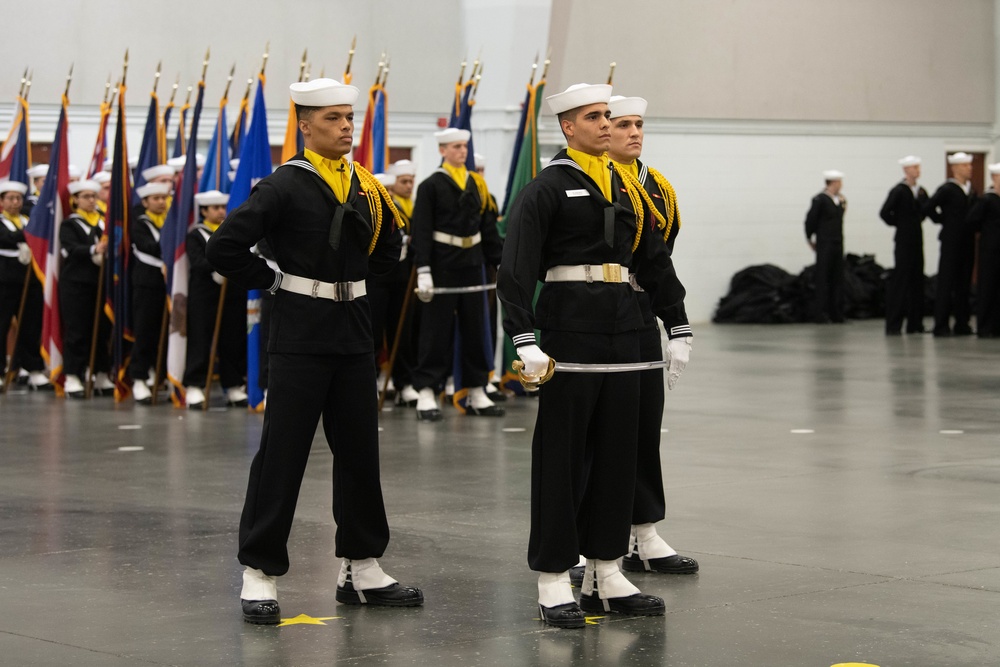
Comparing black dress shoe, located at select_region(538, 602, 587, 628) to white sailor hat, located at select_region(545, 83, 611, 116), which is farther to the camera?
white sailor hat, located at select_region(545, 83, 611, 116)

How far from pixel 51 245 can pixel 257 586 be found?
9077 millimetres

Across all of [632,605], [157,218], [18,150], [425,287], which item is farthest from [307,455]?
[18,150]

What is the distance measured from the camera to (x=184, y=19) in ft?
62.5

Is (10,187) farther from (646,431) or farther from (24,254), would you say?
(646,431)

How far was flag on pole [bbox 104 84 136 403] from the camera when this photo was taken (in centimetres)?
1305

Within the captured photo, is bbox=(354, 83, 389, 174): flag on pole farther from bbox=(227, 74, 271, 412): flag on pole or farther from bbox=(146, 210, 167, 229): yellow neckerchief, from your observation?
bbox=(146, 210, 167, 229): yellow neckerchief

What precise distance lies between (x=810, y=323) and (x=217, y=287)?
1073 centimetres

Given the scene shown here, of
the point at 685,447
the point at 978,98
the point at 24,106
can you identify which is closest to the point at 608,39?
the point at 978,98

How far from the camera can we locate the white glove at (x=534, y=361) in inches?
197

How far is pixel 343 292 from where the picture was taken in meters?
5.45

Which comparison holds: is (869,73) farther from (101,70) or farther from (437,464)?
(437,464)

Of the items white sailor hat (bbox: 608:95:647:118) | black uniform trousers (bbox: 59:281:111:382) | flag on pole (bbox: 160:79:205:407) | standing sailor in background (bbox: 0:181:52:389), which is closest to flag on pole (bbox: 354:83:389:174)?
flag on pole (bbox: 160:79:205:407)

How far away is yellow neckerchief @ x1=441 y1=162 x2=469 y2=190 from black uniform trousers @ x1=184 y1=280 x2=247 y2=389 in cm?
198

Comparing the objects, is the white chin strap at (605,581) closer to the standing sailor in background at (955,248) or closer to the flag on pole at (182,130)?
the flag on pole at (182,130)
